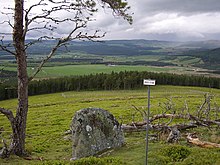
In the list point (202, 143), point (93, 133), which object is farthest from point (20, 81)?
point (202, 143)

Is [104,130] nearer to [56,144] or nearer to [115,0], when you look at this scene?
[56,144]

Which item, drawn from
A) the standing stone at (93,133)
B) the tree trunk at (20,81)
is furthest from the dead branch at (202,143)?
the tree trunk at (20,81)

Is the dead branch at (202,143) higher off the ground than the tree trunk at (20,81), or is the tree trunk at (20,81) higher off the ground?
the tree trunk at (20,81)

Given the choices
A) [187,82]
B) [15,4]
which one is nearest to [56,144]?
[15,4]

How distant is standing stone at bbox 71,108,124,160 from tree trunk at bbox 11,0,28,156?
2.41 metres

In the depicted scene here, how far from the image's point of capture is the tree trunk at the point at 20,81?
40.2 feet

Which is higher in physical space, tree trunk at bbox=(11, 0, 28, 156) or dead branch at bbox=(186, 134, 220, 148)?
tree trunk at bbox=(11, 0, 28, 156)

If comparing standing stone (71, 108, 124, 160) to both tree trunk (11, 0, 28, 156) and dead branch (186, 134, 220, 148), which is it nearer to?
tree trunk (11, 0, 28, 156)

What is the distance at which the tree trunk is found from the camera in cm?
1224

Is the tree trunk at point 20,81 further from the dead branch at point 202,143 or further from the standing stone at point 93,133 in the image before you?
the dead branch at point 202,143

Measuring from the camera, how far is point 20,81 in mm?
12609

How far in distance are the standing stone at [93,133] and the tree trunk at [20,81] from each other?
2.41 metres

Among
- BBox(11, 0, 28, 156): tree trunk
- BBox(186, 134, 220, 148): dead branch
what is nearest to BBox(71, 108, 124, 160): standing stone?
BBox(11, 0, 28, 156): tree trunk

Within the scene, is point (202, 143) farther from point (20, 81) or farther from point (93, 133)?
point (20, 81)
